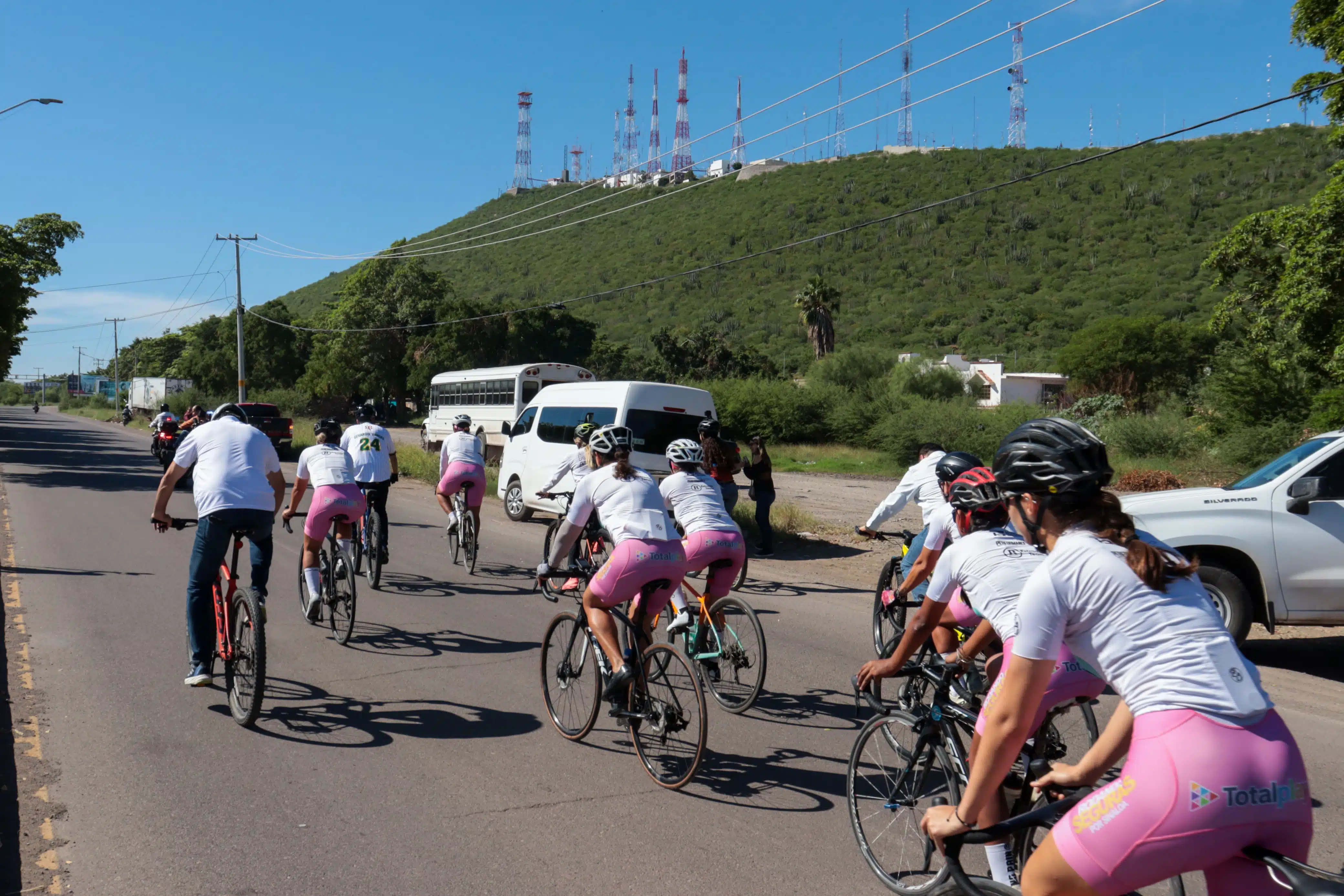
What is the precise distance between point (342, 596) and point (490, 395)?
26418 millimetres

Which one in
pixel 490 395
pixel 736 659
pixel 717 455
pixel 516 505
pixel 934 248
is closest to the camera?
pixel 736 659

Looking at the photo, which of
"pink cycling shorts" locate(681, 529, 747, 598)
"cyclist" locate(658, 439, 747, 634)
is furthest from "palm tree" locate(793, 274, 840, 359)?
"pink cycling shorts" locate(681, 529, 747, 598)

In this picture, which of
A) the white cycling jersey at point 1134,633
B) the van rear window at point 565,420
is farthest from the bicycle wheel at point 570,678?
the van rear window at point 565,420

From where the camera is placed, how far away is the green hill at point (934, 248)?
69.4 metres

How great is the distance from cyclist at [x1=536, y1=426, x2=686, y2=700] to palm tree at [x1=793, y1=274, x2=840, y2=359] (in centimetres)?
5233

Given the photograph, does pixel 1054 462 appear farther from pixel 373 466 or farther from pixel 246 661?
pixel 373 466

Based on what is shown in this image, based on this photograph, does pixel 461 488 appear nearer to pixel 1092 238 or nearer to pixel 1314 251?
pixel 1314 251

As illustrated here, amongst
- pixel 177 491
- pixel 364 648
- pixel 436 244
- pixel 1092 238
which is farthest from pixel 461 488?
pixel 436 244

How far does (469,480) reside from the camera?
12445mm

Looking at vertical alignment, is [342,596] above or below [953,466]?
below

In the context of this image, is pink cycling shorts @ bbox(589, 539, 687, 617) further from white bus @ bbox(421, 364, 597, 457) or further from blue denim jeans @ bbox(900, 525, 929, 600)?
white bus @ bbox(421, 364, 597, 457)

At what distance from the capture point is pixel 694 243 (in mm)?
87688

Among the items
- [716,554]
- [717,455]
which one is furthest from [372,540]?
[716,554]

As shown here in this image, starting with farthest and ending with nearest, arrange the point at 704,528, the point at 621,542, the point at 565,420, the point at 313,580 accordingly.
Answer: the point at 565,420
the point at 313,580
the point at 704,528
the point at 621,542
